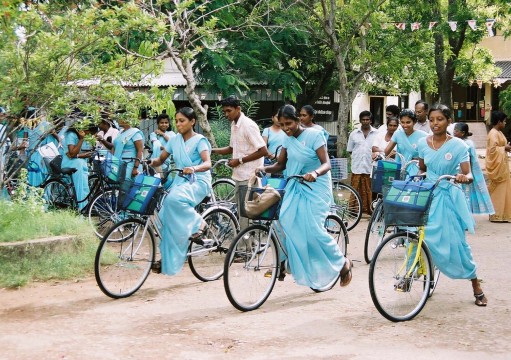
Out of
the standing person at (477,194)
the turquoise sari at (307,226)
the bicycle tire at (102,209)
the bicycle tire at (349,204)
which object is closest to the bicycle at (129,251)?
the turquoise sari at (307,226)

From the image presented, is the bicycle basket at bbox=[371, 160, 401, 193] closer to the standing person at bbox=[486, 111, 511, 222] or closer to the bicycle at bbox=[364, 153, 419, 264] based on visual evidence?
the bicycle at bbox=[364, 153, 419, 264]

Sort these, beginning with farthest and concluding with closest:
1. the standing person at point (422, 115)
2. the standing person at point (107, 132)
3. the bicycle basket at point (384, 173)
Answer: the standing person at point (107, 132) < the standing person at point (422, 115) < the bicycle basket at point (384, 173)

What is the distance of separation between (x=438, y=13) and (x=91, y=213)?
1133 cm

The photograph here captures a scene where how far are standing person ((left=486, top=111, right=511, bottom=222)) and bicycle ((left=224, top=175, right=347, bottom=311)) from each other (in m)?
6.93

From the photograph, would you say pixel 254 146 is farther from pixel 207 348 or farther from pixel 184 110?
pixel 207 348

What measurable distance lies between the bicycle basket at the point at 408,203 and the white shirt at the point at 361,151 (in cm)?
640

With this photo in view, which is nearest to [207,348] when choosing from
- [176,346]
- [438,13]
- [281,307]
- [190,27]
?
[176,346]

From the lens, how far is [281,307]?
745cm

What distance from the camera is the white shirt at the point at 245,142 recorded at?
9344 mm

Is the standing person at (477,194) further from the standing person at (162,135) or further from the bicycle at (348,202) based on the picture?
the standing person at (162,135)

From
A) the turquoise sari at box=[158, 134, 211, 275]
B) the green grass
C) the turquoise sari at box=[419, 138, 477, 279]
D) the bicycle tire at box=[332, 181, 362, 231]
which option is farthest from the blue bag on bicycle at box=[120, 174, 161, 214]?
the bicycle tire at box=[332, 181, 362, 231]

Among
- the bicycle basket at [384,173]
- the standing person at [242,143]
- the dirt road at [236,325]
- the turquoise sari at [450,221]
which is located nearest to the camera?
the dirt road at [236,325]

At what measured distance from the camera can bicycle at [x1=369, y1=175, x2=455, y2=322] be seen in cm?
666

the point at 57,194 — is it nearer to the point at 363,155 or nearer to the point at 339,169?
the point at 339,169
